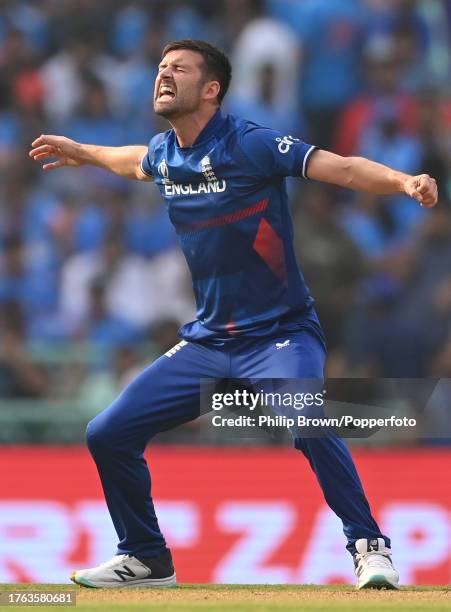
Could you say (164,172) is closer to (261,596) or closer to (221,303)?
(221,303)

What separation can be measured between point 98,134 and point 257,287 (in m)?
6.55

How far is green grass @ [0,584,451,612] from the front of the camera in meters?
5.35

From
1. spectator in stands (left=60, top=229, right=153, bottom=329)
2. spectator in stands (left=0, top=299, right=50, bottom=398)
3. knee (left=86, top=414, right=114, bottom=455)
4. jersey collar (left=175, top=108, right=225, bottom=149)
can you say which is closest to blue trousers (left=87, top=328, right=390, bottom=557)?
knee (left=86, top=414, right=114, bottom=455)

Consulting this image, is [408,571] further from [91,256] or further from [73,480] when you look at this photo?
[91,256]

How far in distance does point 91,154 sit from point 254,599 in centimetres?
225

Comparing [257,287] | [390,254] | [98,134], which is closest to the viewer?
[257,287]

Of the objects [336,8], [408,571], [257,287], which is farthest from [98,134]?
[257,287]

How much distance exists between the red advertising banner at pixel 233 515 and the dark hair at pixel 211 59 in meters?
3.16

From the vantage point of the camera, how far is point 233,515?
857 centimetres

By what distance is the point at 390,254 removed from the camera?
11.1 metres

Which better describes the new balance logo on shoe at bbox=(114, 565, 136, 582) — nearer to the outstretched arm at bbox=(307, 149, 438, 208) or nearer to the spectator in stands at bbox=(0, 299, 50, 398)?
the outstretched arm at bbox=(307, 149, 438, 208)

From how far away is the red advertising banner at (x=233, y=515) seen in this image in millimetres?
8406

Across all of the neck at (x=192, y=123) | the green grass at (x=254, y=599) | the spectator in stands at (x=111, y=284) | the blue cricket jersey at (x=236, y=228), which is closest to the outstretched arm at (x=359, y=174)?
the blue cricket jersey at (x=236, y=228)

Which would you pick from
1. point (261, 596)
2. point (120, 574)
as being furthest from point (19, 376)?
point (261, 596)
